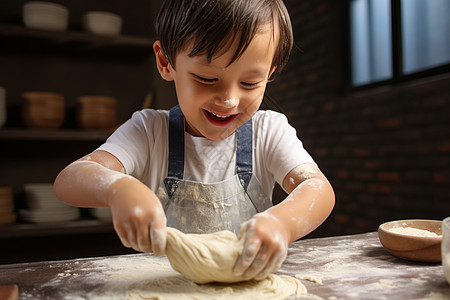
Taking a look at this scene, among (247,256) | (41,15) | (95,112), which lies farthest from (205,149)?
(41,15)

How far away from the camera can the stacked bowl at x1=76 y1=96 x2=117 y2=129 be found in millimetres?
2043

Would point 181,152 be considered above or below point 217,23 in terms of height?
below

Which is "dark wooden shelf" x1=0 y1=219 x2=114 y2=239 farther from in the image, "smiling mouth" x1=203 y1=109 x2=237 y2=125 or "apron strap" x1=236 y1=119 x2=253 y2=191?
"smiling mouth" x1=203 y1=109 x2=237 y2=125

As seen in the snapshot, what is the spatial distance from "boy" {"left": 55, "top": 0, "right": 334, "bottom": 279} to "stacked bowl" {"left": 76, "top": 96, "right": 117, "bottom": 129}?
101cm

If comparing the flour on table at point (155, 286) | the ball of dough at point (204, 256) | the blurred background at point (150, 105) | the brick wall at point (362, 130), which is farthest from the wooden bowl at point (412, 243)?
the brick wall at point (362, 130)

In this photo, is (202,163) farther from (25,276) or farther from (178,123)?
(25,276)

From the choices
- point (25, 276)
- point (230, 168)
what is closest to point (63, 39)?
point (230, 168)

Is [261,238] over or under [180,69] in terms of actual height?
under

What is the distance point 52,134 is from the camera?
6.66 feet

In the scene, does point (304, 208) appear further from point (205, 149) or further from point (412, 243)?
point (205, 149)

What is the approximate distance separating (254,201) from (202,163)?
182 mm

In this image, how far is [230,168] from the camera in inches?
44.6

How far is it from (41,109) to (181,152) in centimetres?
119

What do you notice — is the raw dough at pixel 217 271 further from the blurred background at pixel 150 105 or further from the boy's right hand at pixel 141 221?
the blurred background at pixel 150 105
